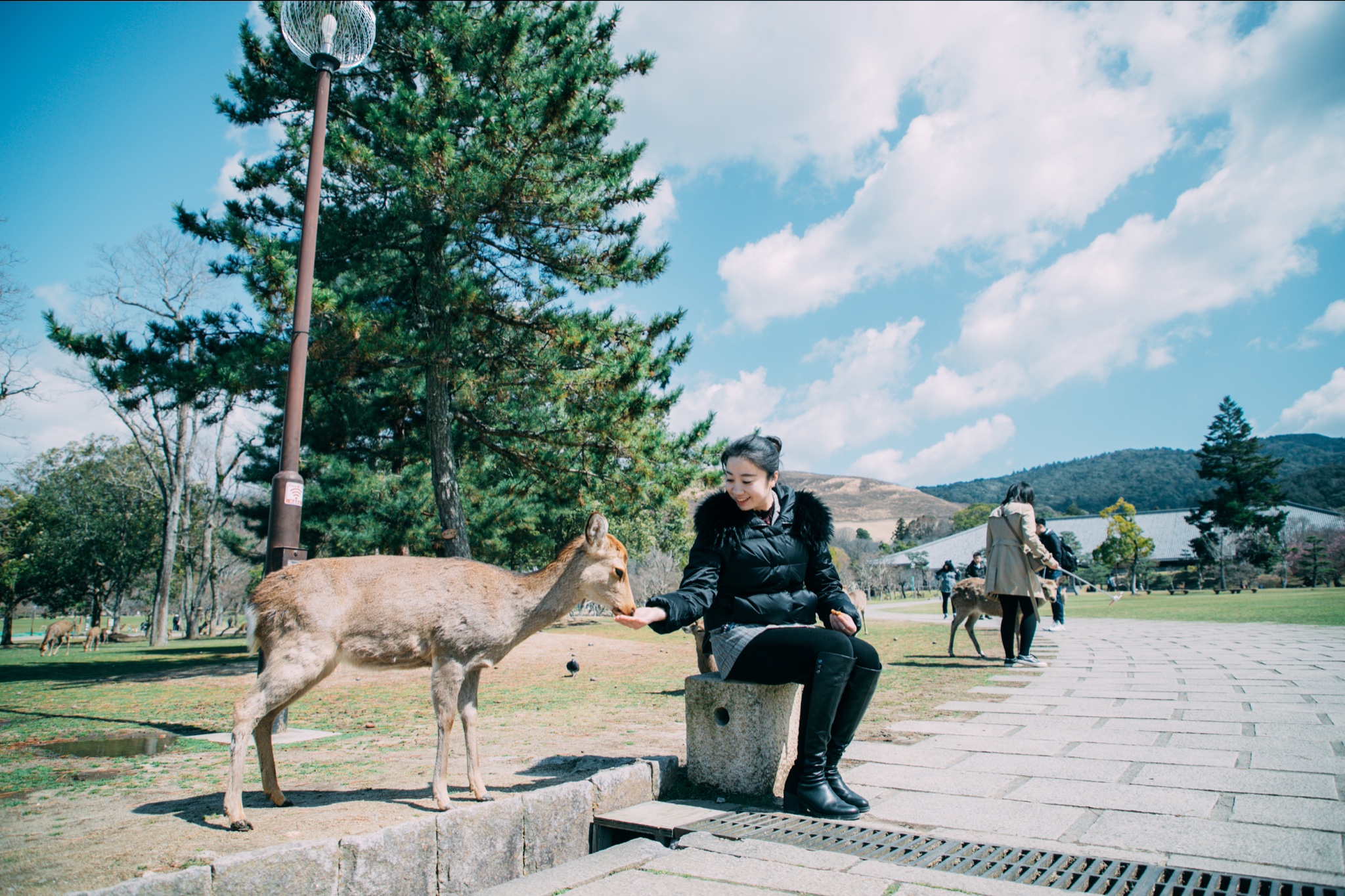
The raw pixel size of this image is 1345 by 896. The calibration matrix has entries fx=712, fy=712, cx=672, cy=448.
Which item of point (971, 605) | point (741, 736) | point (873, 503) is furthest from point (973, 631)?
point (873, 503)

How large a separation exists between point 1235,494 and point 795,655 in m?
78.4

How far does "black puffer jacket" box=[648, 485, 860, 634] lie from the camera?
13.2 feet

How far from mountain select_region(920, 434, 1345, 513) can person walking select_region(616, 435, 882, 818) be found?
154 m

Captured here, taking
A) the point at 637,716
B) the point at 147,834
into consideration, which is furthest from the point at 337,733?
the point at 147,834

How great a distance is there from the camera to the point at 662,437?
13812mm

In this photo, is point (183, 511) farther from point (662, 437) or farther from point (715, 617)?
point (715, 617)

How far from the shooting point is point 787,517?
4.23m

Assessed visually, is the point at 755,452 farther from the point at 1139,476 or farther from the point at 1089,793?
the point at 1139,476

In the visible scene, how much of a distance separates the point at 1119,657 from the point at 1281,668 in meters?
2.13

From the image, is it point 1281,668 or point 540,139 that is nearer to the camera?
point 1281,668

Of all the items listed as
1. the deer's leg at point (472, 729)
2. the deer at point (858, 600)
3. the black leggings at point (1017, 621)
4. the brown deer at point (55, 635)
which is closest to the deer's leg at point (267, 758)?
the deer's leg at point (472, 729)

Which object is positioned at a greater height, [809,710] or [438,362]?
[438,362]

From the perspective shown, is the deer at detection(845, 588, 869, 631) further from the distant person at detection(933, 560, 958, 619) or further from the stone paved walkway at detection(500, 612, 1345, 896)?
the distant person at detection(933, 560, 958, 619)

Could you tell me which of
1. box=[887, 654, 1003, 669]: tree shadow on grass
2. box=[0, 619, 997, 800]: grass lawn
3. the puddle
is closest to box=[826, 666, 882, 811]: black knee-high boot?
box=[0, 619, 997, 800]: grass lawn
